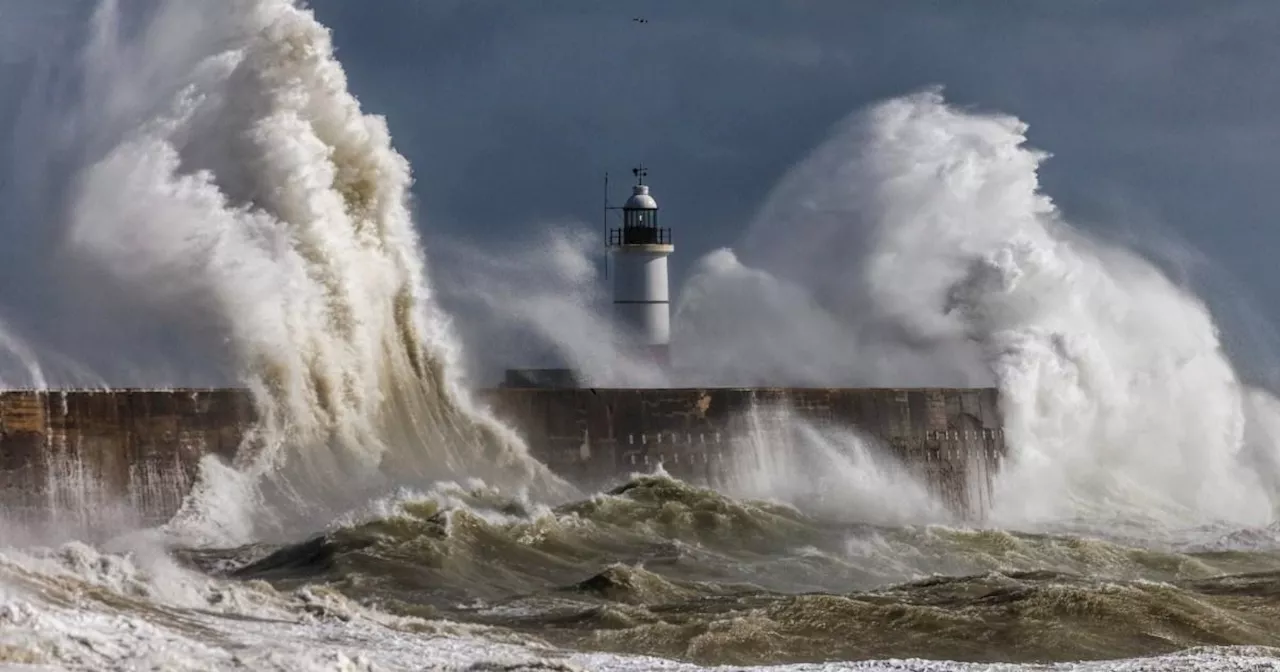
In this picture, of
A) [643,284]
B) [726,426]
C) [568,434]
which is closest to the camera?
[568,434]

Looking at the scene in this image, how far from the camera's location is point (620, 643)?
8383 millimetres

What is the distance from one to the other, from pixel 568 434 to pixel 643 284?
8876 mm

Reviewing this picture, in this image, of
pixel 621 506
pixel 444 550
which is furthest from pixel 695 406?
pixel 444 550

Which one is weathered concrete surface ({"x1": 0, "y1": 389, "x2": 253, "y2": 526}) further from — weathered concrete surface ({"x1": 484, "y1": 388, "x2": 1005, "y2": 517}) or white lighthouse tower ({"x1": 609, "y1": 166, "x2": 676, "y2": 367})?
white lighthouse tower ({"x1": 609, "y1": 166, "x2": 676, "y2": 367})

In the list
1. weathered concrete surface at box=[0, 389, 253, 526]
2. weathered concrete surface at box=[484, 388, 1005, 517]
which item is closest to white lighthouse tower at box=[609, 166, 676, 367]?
weathered concrete surface at box=[484, 388, 1005, 517]

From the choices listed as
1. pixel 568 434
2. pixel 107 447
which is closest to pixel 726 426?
pixel 568 434

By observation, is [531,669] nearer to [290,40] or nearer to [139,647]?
[139,647]

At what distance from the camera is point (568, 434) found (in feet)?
52.8

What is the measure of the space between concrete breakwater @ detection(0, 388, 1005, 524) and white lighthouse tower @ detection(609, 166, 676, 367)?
5485 millimetres

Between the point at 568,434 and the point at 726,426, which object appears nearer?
the point at 568,434

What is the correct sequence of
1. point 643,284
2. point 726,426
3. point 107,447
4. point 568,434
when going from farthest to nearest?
point 643,284 → point 726,426 → point 568,434 → point 107,447

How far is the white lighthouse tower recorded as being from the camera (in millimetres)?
24438

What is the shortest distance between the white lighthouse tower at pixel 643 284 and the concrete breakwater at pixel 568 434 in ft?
18.0

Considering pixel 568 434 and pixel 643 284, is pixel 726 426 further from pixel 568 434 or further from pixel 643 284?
pixel 643 284
